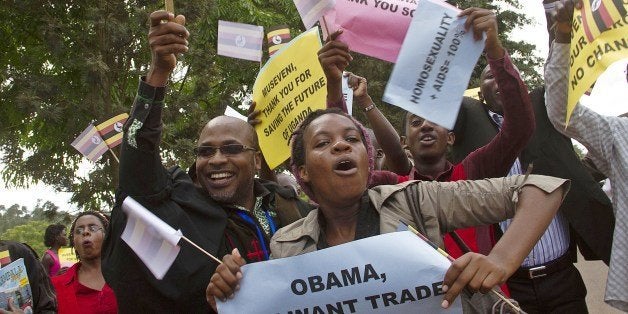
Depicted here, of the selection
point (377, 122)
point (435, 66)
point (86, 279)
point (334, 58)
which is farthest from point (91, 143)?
point (435, 66)

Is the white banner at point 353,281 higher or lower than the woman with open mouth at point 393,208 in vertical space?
lower

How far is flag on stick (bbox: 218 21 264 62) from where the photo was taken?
514 cm

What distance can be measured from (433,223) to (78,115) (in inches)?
426

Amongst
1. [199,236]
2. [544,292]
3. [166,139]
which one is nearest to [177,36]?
[199,236]

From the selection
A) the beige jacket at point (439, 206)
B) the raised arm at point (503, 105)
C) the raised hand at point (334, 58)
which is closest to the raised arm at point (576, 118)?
the raised arm at point (503, 105)

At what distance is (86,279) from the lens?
5172mm

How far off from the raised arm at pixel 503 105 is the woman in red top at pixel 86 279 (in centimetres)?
265

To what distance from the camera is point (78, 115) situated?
40.7 ft

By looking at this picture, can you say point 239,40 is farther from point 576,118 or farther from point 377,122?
point 576,118

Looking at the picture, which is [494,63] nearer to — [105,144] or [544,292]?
[544,292]

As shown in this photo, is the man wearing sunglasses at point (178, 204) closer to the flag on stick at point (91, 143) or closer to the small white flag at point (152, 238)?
the small white flag at point (152, 238)

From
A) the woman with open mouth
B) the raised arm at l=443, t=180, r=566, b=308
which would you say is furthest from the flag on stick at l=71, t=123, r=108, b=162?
the raised arm at l=443, t=180, r=566, b=308

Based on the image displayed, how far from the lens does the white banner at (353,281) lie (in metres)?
2.29

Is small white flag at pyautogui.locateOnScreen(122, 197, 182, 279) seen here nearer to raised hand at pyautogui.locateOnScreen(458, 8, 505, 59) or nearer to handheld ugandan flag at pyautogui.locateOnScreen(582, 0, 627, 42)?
raised hand at pyautogui.locateOnScreen(458, 8, 505, 59)
